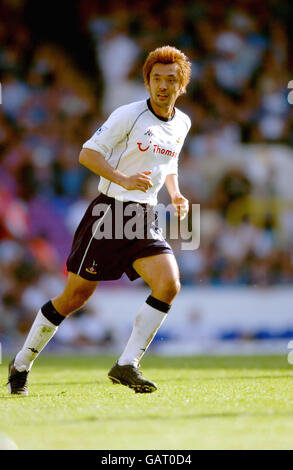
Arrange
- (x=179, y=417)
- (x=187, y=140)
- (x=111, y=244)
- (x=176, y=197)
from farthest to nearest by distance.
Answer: (x=187, y=140) < (x=176, y=197) < (x=111, y=244) < (x=179, y=417)

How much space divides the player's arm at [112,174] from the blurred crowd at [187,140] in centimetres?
779

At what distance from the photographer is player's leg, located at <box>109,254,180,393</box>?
577 cm

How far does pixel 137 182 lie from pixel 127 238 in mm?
472

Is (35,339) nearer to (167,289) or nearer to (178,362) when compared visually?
(167,289)

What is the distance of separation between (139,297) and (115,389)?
6.83m

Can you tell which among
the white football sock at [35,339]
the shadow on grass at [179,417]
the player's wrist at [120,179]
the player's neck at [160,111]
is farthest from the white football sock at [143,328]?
the player's neck at [160,111]

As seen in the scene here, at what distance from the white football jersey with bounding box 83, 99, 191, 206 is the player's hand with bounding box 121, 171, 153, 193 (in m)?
0.31

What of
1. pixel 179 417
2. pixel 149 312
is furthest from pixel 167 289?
pixel 179 417

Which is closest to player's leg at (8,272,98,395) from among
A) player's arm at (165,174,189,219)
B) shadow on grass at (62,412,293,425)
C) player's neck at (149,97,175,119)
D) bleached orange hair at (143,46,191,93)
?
player's arm at (165,174,189,219)

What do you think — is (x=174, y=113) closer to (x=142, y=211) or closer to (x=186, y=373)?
(x=142, y=211)

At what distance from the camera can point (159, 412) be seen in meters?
4.87

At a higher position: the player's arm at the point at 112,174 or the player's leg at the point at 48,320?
the player's arm at the point at 112,174

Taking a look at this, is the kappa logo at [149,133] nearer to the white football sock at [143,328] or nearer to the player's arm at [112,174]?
the player's arm at [112,174]

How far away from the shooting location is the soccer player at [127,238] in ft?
19.1
